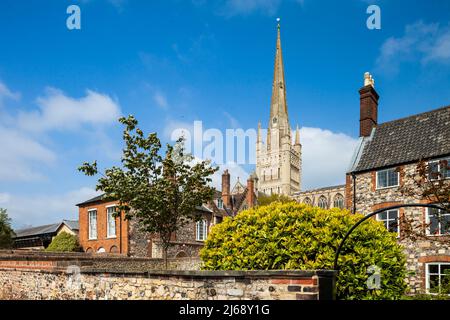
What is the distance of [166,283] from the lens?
8.58 meters

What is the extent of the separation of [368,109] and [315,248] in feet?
65.3

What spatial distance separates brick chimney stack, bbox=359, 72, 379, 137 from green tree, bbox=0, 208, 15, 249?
34.8 metres

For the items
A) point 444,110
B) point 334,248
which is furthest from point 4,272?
point 444,110

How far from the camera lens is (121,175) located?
2350cm

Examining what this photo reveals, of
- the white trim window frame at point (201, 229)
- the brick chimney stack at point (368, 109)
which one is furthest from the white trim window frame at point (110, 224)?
the brick chimney stack at point (368, 109)

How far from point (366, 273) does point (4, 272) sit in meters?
15.7

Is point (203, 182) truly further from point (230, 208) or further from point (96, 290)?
point (230, 208)

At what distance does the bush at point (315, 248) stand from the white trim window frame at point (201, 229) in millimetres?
29464

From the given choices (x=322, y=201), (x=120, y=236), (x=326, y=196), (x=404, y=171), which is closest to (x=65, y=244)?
(x=120, y=236)

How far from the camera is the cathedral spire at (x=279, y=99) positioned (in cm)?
13538

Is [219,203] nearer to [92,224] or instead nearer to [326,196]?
[92,224]

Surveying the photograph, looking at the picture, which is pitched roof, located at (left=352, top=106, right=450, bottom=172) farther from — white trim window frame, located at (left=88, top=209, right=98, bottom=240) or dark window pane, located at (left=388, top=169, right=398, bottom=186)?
white trim window frame, located at (left=88, top=209, right=98, bottom=240)

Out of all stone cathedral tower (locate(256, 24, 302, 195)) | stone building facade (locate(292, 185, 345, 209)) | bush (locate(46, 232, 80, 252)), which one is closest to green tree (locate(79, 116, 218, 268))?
bush (locate(46, 232, 80, 252))

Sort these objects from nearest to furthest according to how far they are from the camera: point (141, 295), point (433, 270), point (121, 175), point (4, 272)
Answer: point (141, 295) → point (4, 272) → point (433, 270) → point (121, 175)
